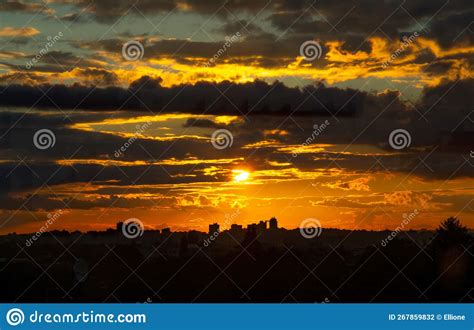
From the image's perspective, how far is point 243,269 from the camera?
1312 inches

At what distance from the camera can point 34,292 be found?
1183 inches

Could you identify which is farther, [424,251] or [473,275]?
[424,251]

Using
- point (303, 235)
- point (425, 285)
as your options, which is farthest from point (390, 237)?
point (425, 285)

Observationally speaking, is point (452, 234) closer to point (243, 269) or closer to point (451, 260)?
point (451, 260)

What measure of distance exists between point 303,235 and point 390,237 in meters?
2.93

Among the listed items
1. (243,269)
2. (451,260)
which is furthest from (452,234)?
(243,269)

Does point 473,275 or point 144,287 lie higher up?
point 144,287

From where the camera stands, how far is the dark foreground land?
29.7m

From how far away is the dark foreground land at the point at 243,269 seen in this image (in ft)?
97.5

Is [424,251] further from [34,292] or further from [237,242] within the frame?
[34,292]
